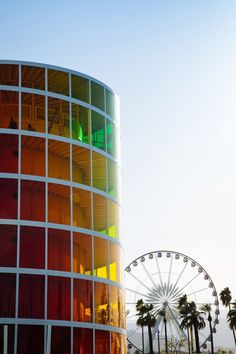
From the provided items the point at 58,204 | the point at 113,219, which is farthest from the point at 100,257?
the point at 58,204

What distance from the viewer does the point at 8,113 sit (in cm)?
4069

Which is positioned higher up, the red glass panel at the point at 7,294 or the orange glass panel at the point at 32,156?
the orange glass panel at the point at 32,156

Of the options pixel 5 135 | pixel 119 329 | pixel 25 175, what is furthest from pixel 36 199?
pixel 119 329

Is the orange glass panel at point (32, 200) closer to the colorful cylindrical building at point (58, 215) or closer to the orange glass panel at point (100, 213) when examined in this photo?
the colorful cylindrical building at point (58, 215)

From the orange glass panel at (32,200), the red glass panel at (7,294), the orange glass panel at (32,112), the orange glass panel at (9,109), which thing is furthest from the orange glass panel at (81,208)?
the orange glass panel at (9,109)

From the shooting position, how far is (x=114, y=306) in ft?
137

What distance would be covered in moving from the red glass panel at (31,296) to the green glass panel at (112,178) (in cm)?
942

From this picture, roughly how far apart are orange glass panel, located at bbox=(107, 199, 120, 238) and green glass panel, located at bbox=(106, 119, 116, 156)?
151 inches

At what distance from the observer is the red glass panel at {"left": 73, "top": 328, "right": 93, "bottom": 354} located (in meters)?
37.4

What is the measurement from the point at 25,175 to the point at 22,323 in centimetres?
931

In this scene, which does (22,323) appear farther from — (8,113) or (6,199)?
(8,113)

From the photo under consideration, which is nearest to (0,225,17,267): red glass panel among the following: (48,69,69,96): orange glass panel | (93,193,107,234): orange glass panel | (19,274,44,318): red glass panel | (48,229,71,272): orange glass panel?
(19,274,44,318): red glass panel

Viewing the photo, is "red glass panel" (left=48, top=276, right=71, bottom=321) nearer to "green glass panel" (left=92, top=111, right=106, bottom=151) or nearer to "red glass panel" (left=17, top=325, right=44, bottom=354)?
"red glass panel" (left=17, top=325, right=44, bottom=354)

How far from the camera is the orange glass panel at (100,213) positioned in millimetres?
41906
